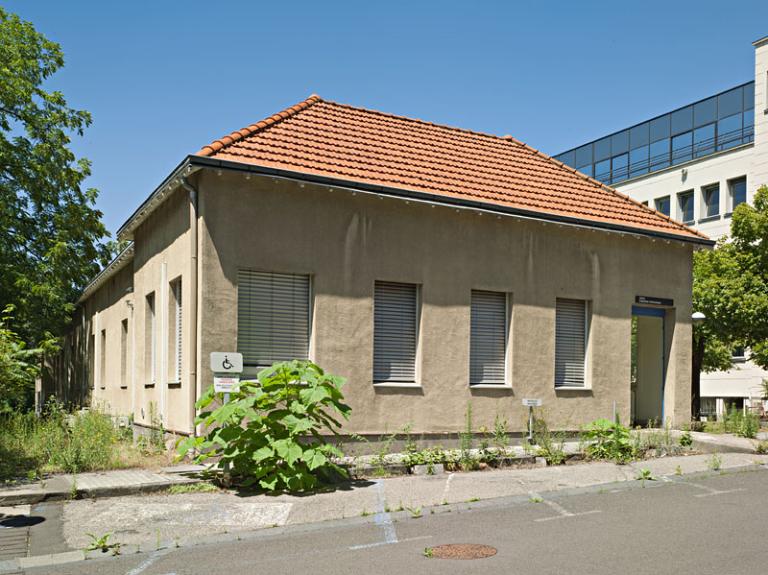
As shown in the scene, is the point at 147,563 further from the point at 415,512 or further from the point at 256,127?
the point at 256,127

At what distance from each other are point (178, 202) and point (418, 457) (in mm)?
6136

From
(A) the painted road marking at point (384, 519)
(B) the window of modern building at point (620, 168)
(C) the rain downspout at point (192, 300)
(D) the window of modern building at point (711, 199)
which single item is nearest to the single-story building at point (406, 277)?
(C) the rain downspout at point (192, 300)

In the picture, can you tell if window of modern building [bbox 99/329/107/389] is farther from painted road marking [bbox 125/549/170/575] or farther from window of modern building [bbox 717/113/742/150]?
window of modern building [bbox 717/113/742/150]

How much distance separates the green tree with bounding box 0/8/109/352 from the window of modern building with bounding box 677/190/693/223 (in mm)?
30838

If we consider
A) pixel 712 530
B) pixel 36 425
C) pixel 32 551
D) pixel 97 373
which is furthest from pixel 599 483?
pixel 97 373

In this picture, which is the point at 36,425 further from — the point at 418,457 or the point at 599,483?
the point at 599,483

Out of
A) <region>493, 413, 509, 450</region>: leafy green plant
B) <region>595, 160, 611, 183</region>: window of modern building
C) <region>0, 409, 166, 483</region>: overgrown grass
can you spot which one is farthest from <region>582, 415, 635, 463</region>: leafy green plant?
<region>595, 160, 611, 183</region>: window of modern building

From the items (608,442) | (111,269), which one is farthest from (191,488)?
(111,269)

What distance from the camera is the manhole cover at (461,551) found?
24.7 feet

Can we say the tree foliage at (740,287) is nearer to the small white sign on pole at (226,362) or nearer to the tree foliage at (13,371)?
the small white sign on pole at (226,362)

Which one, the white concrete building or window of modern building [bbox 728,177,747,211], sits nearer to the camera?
the white concrete building

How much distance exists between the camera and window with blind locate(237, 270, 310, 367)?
1325 centimetres

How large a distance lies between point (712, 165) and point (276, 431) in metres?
37.7

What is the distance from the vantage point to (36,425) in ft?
52.2
